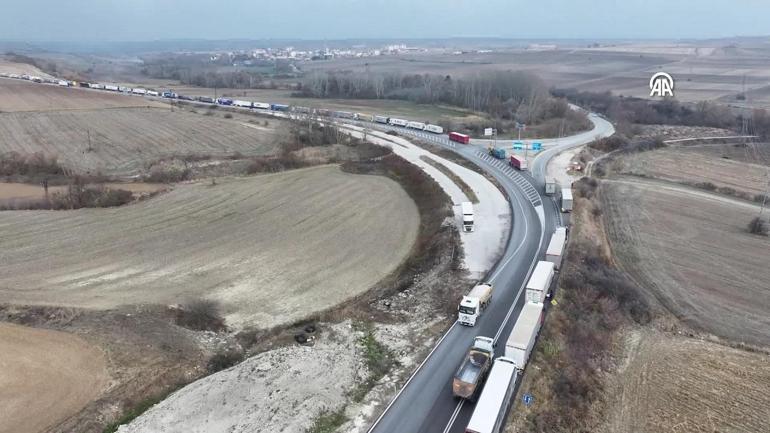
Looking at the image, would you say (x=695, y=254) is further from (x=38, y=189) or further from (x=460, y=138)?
(x=38, y=189)

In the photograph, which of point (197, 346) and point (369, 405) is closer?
point (369, 405)

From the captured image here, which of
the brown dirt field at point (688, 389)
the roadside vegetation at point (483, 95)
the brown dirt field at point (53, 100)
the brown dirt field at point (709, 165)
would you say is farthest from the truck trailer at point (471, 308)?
the brown dirt field at point (53, 100)

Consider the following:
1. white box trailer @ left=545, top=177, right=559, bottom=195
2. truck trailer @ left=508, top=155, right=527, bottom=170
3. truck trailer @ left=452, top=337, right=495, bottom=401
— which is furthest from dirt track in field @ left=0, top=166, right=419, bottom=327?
truck trailer @ left=508, top=155, right=527, bottom=170

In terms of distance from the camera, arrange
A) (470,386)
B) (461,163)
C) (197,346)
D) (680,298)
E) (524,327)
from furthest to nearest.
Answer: (461,163)
(680,298)
(197,346)
(524,327)
(470,386)

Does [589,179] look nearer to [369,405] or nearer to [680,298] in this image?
[680,298]

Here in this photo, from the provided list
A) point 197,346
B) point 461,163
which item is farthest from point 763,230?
point 197,346

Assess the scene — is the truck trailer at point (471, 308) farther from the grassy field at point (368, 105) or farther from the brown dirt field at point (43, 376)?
the grassy field at point (368, 105)
